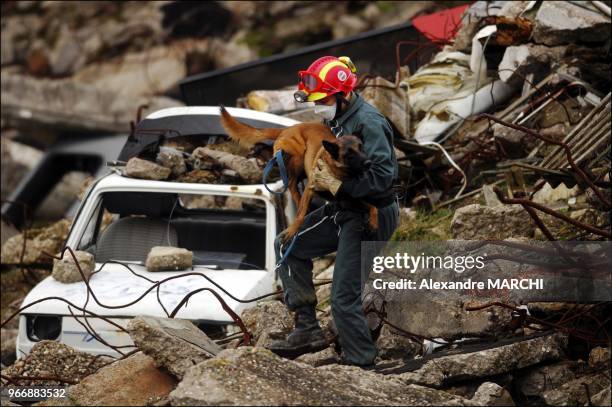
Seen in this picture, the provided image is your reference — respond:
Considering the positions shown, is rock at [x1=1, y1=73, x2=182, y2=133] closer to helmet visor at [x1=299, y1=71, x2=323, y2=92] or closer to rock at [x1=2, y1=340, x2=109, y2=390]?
rock at [x1=2, y1=340, x2=109, y2=390]

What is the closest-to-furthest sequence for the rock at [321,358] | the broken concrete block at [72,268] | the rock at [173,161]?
1. the rock at [321,358]
2. the broken concrete block at [72,268]
3. the rock at [173,161]

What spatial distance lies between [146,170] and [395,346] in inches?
115

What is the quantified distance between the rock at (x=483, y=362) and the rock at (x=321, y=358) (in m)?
0.47

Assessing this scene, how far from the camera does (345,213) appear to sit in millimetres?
6059

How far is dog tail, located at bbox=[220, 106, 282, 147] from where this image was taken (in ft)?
20.4

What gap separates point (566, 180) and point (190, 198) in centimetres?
403

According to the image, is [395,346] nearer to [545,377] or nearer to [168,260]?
[545,377]

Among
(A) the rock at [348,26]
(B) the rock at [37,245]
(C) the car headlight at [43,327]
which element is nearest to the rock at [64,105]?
(A) the rock at [348,26]

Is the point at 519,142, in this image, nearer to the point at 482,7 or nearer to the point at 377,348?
the point at 482,7

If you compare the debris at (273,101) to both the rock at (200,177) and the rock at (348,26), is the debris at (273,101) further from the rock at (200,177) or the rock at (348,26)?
the rock at (348,26)

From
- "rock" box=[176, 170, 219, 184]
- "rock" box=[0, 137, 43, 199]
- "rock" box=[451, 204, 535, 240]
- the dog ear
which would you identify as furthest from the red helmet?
"rock" box=[0, 137, 43, 199]

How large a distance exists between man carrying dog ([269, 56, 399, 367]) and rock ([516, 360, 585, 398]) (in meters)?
0.80

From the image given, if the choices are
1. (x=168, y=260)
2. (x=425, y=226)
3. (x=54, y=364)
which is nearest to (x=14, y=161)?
(x=425, y=226)

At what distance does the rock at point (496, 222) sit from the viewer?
7.80 metres
